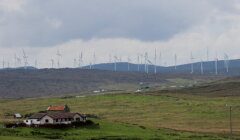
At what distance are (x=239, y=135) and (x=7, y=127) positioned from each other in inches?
1425

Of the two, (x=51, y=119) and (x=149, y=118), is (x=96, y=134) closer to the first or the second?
(x=51, y=119)

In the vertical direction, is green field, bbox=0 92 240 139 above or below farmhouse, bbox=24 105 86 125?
below

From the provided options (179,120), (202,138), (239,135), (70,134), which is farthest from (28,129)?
(179,120)

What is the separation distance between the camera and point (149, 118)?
4966 inches

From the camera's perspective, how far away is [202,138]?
266 ft

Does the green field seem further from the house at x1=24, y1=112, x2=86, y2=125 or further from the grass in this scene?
the house at x1=24, y1=112, x2=86, y2=125

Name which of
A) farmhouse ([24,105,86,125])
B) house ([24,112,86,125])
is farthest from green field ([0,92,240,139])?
house ([24,112,86,125])

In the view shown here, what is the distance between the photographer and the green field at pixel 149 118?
8226 cm

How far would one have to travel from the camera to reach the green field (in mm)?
82262

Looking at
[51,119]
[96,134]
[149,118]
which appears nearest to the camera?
[96,134]

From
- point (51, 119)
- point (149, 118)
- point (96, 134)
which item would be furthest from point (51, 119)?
point (149, 118)

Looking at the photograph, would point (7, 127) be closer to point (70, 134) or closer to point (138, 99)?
point (70, 134)

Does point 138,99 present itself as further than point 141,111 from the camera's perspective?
Yes

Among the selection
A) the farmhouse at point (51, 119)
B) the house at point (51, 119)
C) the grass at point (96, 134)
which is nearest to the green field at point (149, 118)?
the grass at point (96, 134)
